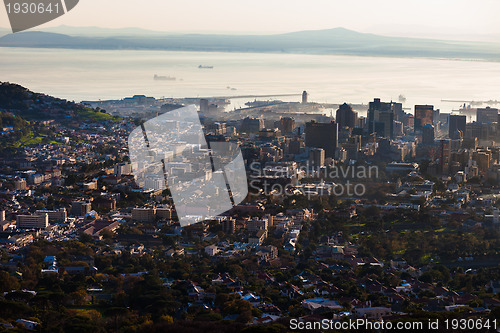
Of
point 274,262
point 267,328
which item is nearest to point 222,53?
point 274,262

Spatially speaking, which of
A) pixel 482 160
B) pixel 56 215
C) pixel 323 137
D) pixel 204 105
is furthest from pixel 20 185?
pixel 204 105

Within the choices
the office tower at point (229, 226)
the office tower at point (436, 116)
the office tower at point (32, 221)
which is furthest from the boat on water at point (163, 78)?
the office tower at point (229, 226)

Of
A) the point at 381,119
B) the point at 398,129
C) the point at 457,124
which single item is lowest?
the point at 398,129

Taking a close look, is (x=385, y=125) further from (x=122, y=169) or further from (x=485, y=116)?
(x=122, y=169)

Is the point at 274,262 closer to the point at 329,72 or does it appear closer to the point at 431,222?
the point at 431,222

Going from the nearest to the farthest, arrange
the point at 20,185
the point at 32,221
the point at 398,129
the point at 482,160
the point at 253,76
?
the point at 32,221
the point at 20,185
the point at 482,160
the point at 398,129
the point at 253,76

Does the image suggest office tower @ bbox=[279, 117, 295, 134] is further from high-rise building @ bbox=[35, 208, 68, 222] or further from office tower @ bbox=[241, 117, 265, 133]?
high-rise building @ bbox=[35, 208, 68, 222]

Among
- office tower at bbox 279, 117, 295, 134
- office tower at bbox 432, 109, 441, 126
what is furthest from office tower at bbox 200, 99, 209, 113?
office tower at bbox 432, 109, 441, 126
